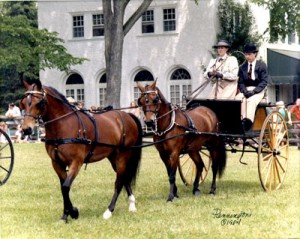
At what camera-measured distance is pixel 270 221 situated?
355 inches

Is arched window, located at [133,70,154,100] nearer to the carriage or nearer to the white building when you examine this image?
the white building

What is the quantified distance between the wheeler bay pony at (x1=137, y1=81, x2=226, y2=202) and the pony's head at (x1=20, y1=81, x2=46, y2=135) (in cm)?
204

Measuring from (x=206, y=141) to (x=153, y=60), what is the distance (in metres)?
20.8

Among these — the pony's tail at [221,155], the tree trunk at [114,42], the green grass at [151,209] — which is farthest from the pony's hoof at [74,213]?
the tree trunk at [114,42]

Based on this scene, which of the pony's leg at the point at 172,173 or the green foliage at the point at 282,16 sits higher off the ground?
the green foliage at the point at 282,16

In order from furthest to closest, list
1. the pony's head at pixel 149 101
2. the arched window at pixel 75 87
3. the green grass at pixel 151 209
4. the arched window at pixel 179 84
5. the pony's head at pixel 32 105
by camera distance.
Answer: the arched window at pixel 75 87
the arched window at pixel 179 84
the pony's head at pixel 149 101
the pony's head at pixel 32 105
the green grass at pixel 151 209

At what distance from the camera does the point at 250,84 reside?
41.2ft

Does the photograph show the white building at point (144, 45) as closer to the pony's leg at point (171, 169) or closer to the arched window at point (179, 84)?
the arched window at point (179, 84)

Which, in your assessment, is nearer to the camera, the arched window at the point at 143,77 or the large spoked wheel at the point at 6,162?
the large spoked wheel at the point at 6,162

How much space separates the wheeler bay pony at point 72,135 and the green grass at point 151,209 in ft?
1.83

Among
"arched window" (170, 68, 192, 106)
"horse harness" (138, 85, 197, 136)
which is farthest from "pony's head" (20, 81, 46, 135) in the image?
"arched window" (170, 68, 192, 106)

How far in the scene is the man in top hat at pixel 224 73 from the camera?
12.2 meters

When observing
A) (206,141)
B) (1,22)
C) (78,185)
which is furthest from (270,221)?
(1,22)

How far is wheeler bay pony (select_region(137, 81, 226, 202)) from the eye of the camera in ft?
35.4
